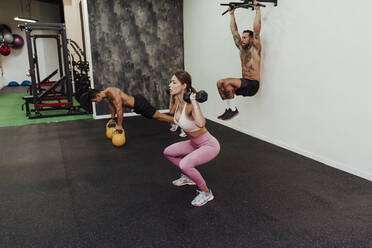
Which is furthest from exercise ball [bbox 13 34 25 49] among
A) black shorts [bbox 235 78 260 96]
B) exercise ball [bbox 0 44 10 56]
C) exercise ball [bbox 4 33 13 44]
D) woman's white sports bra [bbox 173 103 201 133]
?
woman's white sports bra [bbox 173 103 201 133]

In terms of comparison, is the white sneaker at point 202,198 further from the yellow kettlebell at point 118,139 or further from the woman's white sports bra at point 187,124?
the yellow kettlebell at point 118,139

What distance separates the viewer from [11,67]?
11.0 metres

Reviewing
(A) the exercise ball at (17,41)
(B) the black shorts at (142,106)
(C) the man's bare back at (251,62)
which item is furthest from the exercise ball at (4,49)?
(C) the man's bare back at (251,62)

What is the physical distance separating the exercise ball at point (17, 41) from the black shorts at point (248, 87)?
10.4m

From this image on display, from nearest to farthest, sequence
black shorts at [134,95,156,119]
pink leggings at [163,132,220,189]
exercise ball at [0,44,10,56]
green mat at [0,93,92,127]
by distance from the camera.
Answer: pink leggings at [163,132,220,189], black shorts at [134,95,156,119], green mat at [0,93,92,127], exercise ball at [0,44,10,56]

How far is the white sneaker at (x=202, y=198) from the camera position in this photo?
2.07 metres

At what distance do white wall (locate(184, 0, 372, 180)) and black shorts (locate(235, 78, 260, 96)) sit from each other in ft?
0.90

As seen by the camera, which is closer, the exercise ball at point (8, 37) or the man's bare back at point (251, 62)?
the man's bare back at point (251, 62)

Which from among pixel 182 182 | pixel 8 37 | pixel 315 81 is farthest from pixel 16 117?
pixel 8 37

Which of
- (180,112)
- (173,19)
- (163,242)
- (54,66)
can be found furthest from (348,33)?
(54,66)

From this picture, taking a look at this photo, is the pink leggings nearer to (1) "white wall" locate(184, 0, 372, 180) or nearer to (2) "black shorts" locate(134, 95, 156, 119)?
(1) "white wall" locate(184, 0, 372, 180)

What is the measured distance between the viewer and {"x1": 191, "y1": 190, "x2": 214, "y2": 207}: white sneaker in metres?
2.07

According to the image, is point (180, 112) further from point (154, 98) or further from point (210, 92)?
point (154, 98)

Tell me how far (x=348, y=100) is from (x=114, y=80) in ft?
13.1
